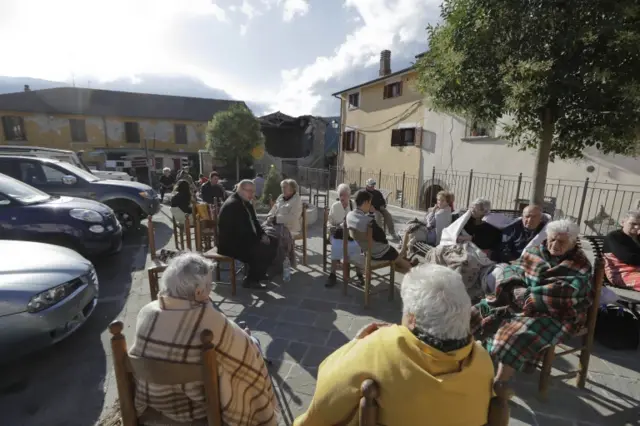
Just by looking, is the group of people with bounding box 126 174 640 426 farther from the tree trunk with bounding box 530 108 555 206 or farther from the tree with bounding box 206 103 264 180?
the tree with bounding box 206 103 264 180

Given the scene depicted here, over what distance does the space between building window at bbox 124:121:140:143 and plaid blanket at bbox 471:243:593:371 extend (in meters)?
31.0

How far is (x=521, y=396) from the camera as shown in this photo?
244 centimetres

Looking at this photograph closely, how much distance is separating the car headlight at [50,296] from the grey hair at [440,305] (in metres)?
2.89

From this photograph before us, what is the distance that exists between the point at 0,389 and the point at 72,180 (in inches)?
207

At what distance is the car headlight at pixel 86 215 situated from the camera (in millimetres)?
4707

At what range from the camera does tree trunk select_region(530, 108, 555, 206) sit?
4.56 metres

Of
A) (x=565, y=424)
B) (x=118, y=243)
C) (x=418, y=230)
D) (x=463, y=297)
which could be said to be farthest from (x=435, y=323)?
(x=118, y=243)

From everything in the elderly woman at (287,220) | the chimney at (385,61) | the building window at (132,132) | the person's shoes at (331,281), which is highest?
the chimney at (385,61)

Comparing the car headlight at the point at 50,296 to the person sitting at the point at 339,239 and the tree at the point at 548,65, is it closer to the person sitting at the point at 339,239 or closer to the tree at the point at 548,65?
the person sitting at the point at 339,239

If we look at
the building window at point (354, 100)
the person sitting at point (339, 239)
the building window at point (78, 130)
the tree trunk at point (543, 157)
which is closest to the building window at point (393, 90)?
the building window at point (354, 100)

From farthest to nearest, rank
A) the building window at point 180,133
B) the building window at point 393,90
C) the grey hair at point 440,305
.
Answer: the building window at point 180,133
the building window at point 393,90
the grey hair at point 440,305

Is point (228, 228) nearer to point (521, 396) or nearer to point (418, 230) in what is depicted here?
point (418, 230)

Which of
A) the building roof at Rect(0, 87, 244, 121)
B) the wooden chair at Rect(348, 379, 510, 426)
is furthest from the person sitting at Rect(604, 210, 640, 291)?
the building roof at Rect(0, 87, 244, 121)

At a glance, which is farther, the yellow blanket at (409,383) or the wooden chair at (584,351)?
the wooden chair at (584,351)
